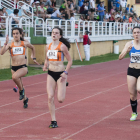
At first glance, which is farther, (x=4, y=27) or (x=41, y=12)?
(x=41, y=12)

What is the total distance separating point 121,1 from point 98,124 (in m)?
36.0

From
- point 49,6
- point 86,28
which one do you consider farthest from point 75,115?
point 86,28

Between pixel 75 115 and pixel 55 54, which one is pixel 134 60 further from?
pixel 75 115

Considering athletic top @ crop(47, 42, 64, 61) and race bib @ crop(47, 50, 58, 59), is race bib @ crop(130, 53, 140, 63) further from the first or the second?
race bib @ crop(47, 50, 58, 59)

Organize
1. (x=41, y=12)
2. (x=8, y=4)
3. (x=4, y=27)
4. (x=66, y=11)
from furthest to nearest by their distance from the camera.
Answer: (x=66, y=11), (x=41, y=12), (x=8, y=4), (x=4, y=27)

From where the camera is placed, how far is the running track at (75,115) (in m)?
6.83

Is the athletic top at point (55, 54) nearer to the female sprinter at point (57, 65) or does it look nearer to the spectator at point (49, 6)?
the female sprinter at point (57, 65)

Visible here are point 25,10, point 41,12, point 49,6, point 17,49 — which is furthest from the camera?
point 49,6

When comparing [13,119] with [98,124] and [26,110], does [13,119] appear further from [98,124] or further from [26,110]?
[98,124]

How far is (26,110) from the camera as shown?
9.28 metres

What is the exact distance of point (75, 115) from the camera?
8.68 metres

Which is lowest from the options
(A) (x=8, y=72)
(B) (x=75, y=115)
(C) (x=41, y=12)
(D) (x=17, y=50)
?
(A) (x=8, y=72)

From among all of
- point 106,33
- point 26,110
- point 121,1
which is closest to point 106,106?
point 26,110

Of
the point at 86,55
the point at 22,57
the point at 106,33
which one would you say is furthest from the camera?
the point at 106,33
